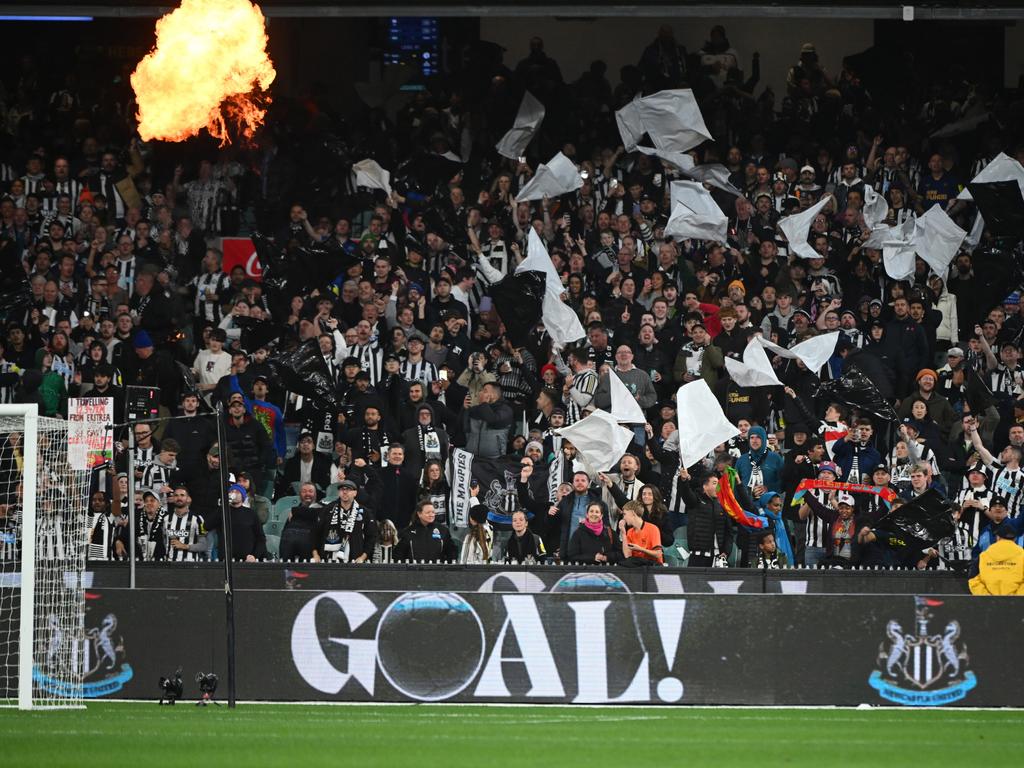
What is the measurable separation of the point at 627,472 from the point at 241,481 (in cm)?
432

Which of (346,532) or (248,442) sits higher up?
(248,442)

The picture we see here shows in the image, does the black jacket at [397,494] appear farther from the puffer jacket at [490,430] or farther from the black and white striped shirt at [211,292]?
the black and white striped shirt at [211,292]

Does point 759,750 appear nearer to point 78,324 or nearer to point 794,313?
point 794,313

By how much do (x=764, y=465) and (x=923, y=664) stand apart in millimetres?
3704

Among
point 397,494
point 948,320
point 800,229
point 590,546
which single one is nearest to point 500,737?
point 590,546

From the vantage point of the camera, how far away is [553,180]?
22969 millimetres

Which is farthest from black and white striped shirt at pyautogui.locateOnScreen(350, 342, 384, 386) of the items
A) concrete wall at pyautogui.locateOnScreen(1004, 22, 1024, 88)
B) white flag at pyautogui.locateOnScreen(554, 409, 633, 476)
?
concrete wall at pyautogui.locateOnScreen(1004, 22, 1024, 88)

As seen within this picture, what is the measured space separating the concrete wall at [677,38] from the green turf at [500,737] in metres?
15.4

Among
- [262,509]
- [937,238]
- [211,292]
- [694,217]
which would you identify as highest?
[694,217]

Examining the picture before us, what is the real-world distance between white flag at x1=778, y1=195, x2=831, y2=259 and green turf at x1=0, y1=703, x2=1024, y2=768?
27.3 feet

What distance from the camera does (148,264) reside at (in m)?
22.1

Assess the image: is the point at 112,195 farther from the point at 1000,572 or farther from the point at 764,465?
the point at 1000,572

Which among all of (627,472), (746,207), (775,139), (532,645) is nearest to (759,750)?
(532,645)

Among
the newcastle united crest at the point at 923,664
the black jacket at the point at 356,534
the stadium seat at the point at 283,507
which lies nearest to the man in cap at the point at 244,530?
the black jacket at the point at 356,534
